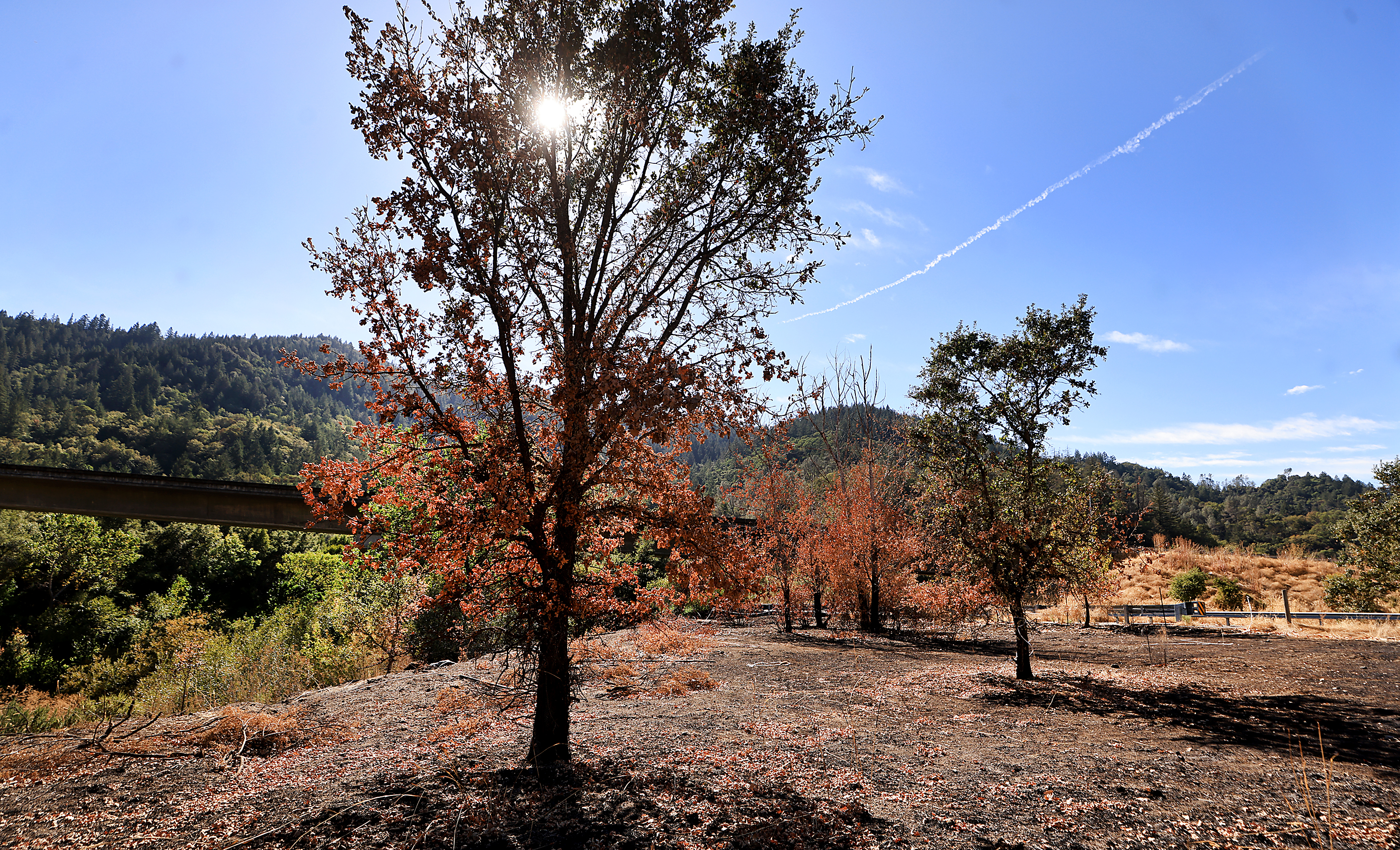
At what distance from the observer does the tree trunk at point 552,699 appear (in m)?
6.58

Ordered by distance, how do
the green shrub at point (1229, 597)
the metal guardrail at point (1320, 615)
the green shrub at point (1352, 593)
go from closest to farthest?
the metal guardrail at point (1320, 615), the green shrub at point (1352, 593), the green shrub at point (1229, 597)

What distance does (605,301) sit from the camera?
718cm

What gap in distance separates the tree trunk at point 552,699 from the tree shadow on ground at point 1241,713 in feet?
24.1

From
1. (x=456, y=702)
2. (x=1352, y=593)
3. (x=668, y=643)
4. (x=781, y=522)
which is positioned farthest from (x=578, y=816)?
(x=1352, y=593)

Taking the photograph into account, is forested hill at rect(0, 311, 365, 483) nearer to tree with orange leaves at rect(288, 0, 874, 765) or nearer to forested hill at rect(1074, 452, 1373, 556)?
tree with orange leaves at rect(288, 0, 874, 765)

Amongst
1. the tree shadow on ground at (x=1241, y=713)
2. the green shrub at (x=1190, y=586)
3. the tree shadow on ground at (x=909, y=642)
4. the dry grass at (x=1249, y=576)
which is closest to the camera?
Answer: the tree shadow on ground at (x=1241, y=713)

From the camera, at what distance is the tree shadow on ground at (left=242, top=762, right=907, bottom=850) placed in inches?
197

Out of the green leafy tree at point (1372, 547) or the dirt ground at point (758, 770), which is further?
the green leafy tree at point (1372, 547)

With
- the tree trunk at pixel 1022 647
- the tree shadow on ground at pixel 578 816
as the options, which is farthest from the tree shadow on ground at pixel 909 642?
the tree shadow on ground at pixel 578 816

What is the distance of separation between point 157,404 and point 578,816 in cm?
14435

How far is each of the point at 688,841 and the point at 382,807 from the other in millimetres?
2878

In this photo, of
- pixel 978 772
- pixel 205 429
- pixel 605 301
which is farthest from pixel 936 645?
pixel 205 429

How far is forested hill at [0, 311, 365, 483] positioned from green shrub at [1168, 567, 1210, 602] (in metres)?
43.5

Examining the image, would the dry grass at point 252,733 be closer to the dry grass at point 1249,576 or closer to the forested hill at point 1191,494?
the forested hill at point 1191,494
